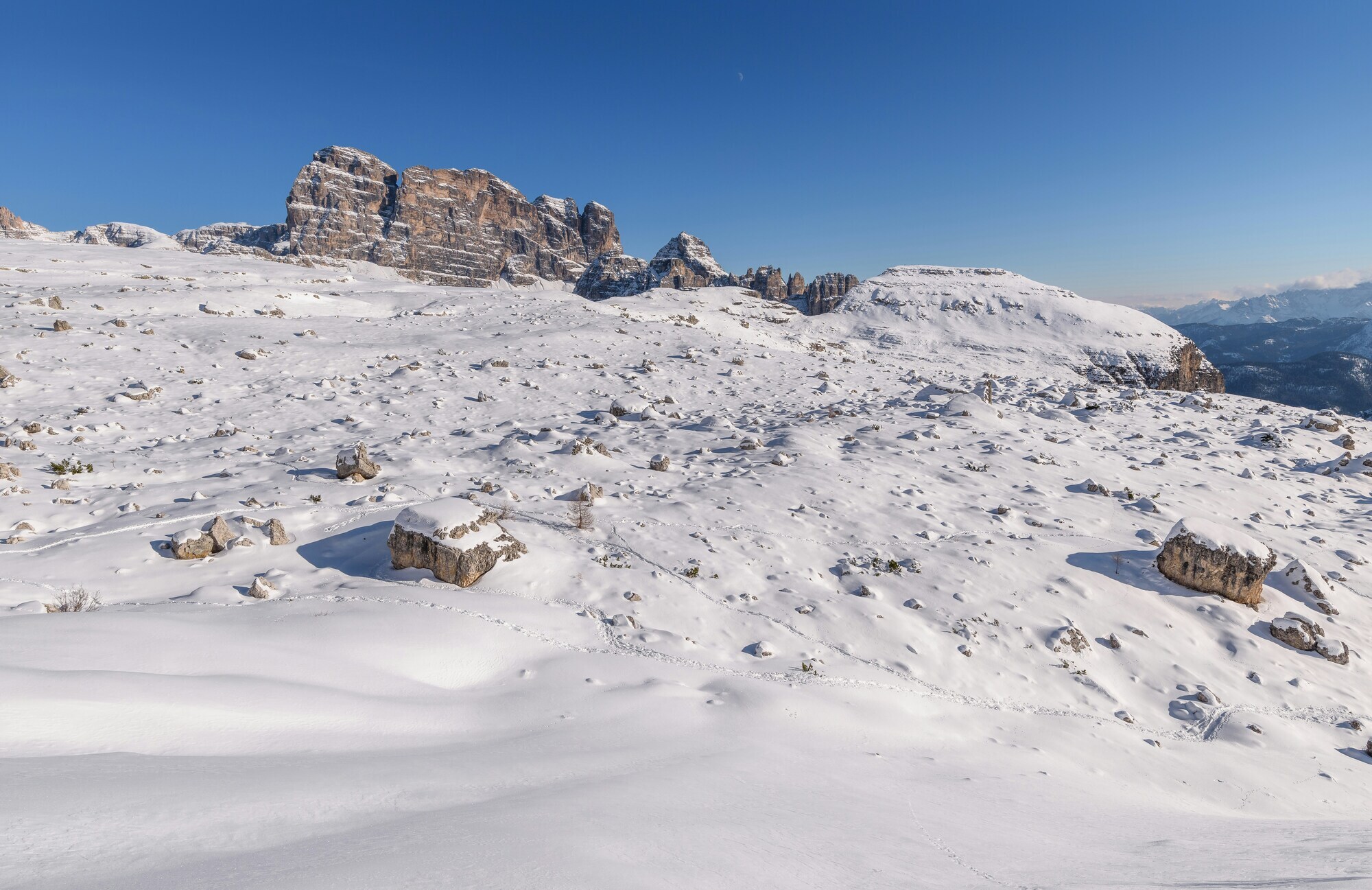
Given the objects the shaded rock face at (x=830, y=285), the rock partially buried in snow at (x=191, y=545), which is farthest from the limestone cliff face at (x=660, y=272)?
the rock partially buried in snow at (x=191, y=545)

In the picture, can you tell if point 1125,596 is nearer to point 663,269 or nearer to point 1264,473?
point 1264,473

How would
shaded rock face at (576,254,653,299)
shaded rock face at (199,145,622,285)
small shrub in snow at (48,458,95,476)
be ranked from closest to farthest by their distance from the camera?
small shrub in snow at (48,458,95,476), shaded rock face at (576,254,653,299), shaded rock face at (199,145,622,285)

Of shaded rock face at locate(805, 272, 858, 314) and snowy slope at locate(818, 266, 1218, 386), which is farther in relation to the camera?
shaded rock face at locate(805, 272, 858, 314)

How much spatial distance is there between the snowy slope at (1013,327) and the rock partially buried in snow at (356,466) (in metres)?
39.9

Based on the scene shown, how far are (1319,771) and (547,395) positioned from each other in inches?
721

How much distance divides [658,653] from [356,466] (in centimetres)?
769

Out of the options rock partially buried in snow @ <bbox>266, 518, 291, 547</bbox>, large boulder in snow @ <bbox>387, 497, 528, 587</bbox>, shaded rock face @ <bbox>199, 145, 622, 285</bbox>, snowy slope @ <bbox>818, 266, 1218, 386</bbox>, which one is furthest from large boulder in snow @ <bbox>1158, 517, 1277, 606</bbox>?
shaded rock face @ <bbox>199, 145, 622, 285</bbox>

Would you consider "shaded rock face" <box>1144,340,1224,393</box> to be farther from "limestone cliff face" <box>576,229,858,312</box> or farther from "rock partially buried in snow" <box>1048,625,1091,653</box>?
"limestone cliff face" <box>576,229,858,312</box>

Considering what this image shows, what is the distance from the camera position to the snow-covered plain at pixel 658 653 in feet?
10.3

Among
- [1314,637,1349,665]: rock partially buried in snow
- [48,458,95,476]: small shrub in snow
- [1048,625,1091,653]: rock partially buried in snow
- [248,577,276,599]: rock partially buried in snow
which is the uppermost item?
[48,458,95,476]: small shrub in snow

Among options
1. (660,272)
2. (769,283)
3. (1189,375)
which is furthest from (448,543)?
(769,283)

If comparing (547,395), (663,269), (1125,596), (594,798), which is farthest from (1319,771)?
(663,269)

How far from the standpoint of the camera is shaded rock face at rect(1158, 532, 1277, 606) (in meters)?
9.25

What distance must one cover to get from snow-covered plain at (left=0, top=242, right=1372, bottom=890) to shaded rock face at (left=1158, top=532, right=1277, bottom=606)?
28 centimetres
